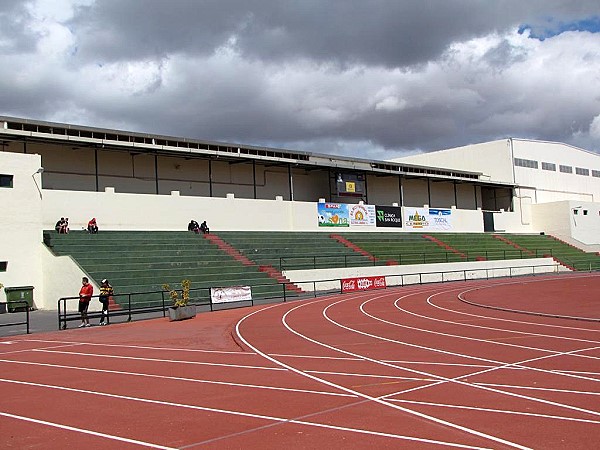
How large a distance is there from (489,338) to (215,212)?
94.9 feet

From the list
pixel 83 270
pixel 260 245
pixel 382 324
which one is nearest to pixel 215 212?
pixel 260 245

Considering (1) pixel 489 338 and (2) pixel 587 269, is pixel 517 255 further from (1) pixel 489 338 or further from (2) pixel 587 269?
(1) pixel 489 338

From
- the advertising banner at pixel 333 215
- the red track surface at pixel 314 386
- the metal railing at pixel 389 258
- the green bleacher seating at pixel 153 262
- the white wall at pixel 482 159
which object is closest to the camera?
the red track surface at pixel 314 386

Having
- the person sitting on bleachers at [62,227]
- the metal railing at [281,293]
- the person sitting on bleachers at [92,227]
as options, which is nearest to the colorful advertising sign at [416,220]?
the metal railing at [281,293]

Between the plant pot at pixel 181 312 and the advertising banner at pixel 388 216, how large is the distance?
98.7 feet

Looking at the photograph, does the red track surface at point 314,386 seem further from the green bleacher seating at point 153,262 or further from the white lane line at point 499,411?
the green bleacher seating at point 153,262

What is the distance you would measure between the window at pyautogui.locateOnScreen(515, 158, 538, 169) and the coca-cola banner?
110 feet

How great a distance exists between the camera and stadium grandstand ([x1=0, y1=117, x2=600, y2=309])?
29.9m

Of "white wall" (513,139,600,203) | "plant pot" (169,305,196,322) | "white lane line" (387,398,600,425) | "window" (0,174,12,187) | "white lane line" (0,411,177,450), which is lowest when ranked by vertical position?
"white lane line" (387,398,600,425)

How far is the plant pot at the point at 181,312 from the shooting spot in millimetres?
22895

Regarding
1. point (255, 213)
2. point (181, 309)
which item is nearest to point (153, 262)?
point (181, 309)

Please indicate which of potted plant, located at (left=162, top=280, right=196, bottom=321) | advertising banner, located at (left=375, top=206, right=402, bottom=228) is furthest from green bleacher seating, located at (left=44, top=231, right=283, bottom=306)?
advertising banner, located at (left=375, top=206, right=402, bottom=228)

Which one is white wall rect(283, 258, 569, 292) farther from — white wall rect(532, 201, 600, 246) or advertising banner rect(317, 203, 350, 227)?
white wall rect(532, 201, 600, 246)

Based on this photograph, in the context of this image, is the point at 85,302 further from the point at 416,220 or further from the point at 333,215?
the point at 416,220
